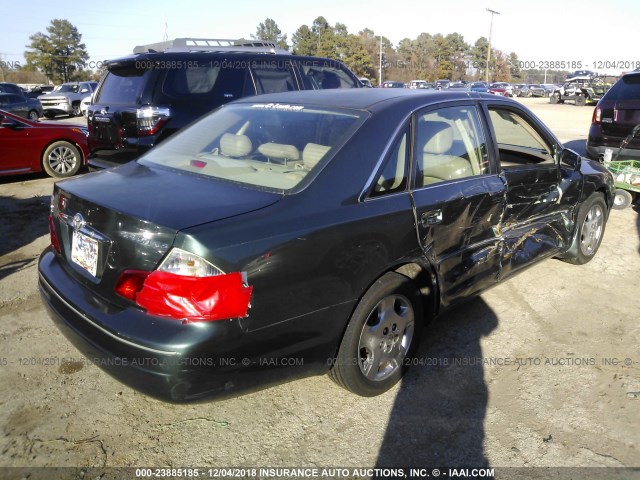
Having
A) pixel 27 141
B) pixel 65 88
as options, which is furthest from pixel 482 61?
pixel 27 141

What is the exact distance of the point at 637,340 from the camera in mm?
3633

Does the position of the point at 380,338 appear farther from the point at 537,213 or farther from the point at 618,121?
the point at 618,121

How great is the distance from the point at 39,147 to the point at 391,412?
832 cm

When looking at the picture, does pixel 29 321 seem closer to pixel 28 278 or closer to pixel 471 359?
pixel 28 278

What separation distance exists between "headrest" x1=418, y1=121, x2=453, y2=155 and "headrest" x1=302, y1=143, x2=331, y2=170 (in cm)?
69

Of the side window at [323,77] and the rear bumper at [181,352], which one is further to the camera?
the side window at [323,77]

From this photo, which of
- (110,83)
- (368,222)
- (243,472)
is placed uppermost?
(110,83)

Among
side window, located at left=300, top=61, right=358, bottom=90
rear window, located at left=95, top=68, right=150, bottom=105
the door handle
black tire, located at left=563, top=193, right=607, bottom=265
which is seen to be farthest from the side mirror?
rear window, located at left=95, top=68, right=150, bottom=105

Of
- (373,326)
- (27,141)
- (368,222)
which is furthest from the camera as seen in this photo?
(27,141)

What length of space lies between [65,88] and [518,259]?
30209mm

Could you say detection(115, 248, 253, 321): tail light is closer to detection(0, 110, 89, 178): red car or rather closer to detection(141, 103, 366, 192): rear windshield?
detection(141, 103, 366, 192): rear windshield

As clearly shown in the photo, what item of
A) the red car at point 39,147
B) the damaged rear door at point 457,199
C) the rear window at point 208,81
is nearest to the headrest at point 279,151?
the damaged rear door at point 457,199

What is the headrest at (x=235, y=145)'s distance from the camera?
10.1ft

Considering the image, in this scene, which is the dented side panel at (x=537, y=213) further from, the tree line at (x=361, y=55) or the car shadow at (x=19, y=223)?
the tree line at (x=361, y=55)
